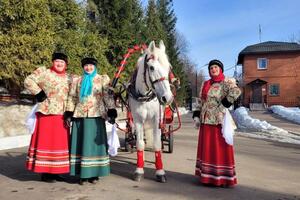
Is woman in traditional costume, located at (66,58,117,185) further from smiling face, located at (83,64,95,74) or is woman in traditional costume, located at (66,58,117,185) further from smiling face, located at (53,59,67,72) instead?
smiling face, located at (53,59,67,72)

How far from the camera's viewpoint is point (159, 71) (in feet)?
17.9

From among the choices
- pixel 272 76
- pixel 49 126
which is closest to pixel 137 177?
pixel 49 126

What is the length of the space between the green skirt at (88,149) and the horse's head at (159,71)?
1150 millimetres

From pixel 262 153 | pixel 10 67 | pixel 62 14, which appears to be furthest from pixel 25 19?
pixel 262 153

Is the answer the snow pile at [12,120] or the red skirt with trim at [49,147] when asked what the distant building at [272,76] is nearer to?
the snow pile at [12,120]

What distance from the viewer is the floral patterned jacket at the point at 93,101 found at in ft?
19.1

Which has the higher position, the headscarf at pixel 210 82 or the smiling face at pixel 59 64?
the smiling face at pixel 59 64

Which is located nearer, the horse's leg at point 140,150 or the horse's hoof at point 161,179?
the horse's hoof at point 161,179

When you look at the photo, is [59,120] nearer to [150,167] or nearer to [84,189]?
[84,189]

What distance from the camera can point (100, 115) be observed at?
19.4ft

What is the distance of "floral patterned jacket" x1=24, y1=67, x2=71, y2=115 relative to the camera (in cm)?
589

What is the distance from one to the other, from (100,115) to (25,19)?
8953 mm

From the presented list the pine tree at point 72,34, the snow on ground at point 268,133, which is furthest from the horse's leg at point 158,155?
the pine tree at point 72,34

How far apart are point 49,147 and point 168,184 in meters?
1.98
